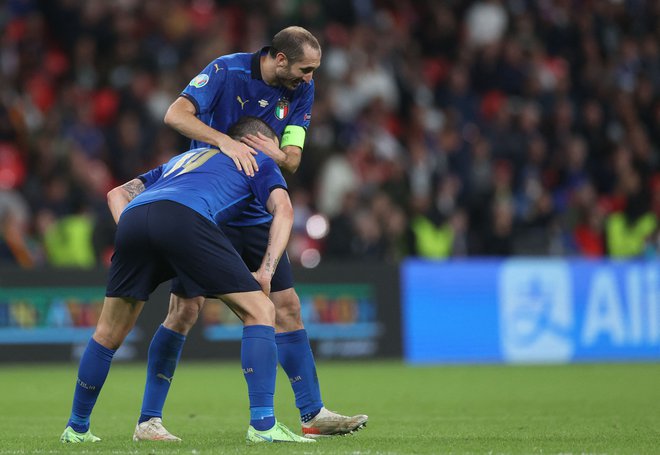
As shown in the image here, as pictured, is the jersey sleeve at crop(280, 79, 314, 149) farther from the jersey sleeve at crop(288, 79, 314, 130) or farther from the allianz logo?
the allianz logo

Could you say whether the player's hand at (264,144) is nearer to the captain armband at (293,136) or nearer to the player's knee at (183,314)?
the captain armband at (293,136)

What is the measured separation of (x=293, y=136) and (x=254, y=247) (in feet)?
2.41

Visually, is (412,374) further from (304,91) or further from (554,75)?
(554,75)

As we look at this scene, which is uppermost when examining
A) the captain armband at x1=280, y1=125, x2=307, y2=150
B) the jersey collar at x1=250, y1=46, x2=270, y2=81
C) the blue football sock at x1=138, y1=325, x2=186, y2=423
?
the jersey collar at x1=250, y1=46, x2=270, y2=81

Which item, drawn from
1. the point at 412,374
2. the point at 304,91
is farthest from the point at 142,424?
the point at 412,374

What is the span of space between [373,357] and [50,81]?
20.5ft

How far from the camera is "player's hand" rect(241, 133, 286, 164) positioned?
6824 mm

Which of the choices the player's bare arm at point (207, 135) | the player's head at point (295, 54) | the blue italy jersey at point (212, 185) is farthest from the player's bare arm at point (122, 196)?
the player's head at point (295, 54)

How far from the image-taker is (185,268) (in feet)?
20.6

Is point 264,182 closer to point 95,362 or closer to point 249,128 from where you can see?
point 249,128

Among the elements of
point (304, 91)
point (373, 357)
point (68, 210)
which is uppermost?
point (304, 91)

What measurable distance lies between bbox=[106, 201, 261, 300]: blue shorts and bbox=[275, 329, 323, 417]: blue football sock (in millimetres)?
963

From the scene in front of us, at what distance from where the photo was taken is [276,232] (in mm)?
6422

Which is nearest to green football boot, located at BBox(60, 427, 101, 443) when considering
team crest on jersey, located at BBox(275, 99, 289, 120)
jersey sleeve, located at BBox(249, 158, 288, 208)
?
jersey sleeve, located at BBox(249, 158, 288, 208)
